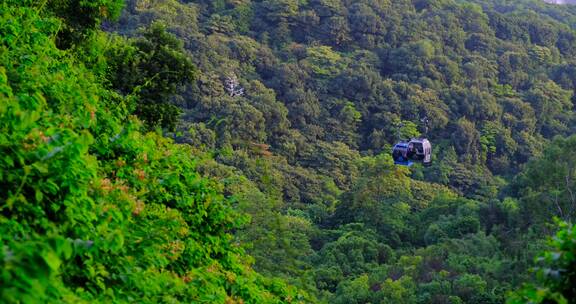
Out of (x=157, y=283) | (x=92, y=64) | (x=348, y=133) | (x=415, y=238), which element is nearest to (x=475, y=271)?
(x=415, y=238)

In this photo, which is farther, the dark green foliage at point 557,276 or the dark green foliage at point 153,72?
the dark green foliage at point 153,72

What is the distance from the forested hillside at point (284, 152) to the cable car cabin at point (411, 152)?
119 inches

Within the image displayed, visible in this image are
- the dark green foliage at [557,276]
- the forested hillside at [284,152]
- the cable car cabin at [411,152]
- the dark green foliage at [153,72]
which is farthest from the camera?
the cable car cabin at [411,152]

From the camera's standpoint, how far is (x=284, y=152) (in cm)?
4581

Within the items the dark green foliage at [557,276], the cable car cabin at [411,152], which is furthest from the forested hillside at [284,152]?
the cable car cabin at [411,152]

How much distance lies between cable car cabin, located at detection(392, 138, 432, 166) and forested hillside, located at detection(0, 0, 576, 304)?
3015 millimetres

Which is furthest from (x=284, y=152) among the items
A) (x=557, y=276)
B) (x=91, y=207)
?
(x=557, y=276)

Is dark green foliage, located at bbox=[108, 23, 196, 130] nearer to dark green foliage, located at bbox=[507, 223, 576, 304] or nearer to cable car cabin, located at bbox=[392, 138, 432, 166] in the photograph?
dark green foliage, located at bbox=[507, 223, 576, 304]

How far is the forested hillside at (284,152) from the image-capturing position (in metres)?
3.88

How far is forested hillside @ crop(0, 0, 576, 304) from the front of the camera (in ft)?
12.7

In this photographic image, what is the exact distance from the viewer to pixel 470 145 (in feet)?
170

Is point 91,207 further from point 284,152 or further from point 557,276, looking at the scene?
point 284,152

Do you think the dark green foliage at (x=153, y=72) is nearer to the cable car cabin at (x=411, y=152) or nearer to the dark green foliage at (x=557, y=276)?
the dark green foliage at (x=557, y=276)

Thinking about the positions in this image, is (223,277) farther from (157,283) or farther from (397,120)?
(397,120)
